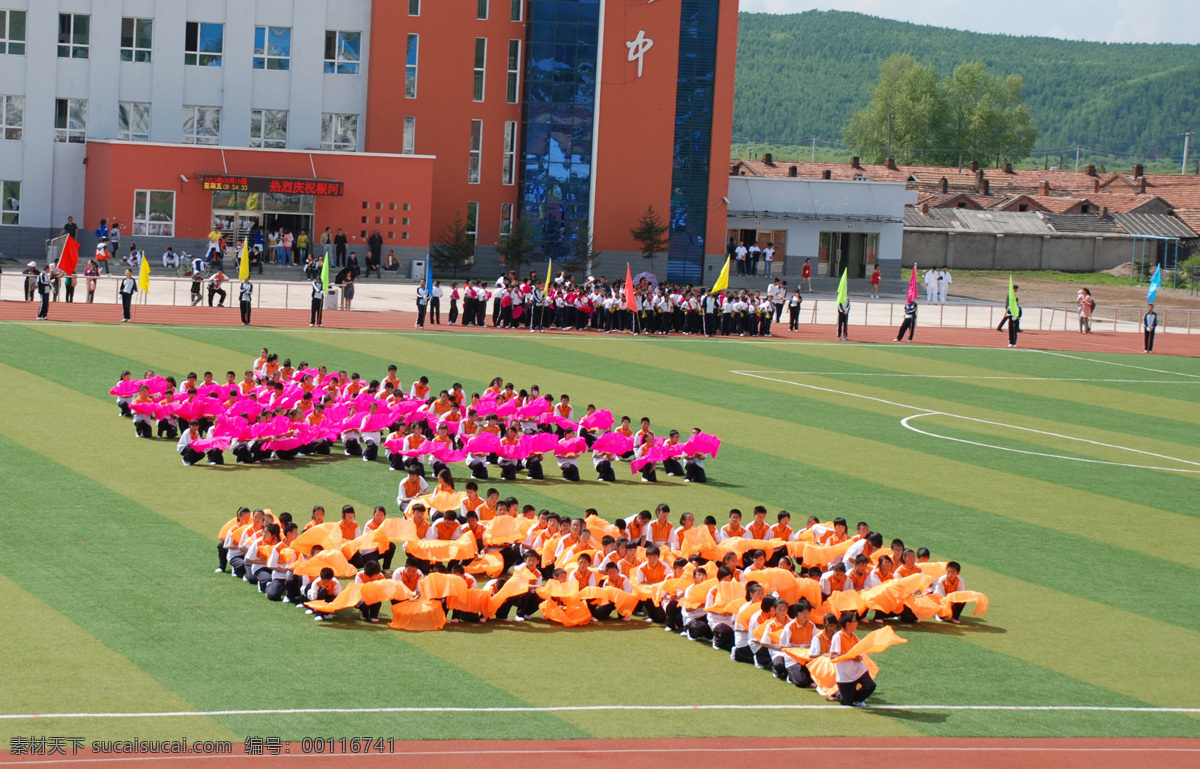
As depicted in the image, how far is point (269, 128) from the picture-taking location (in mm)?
68000

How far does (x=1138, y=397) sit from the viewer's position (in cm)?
4012

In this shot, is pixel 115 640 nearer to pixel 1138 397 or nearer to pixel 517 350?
pixel 517 350

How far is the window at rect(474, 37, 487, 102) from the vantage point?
229ft

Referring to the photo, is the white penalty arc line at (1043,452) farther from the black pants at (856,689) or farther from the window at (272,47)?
the window at (272,47)

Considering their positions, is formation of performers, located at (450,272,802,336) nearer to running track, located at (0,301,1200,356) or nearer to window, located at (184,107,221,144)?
running track, located at (0,301,1200,356)

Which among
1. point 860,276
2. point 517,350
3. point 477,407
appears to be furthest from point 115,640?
point 860,276

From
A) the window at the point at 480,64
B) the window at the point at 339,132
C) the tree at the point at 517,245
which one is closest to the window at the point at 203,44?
the window at the point at 339,132

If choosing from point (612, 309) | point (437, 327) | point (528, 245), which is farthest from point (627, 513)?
point (528, 245)

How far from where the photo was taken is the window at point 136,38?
6519cm

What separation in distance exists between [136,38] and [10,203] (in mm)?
9644

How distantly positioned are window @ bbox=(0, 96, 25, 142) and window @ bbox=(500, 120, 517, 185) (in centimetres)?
2270

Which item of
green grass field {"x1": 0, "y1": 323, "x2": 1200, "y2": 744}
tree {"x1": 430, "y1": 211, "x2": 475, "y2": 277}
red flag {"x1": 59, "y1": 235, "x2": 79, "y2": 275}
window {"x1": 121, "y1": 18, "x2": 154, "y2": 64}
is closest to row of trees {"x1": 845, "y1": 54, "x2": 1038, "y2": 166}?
tree {"x1": 430, "y1": 211, "x2": 475, "y2": 277}

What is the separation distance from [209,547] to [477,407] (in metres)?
8.47

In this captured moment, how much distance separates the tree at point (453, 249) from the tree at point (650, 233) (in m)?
8.47
